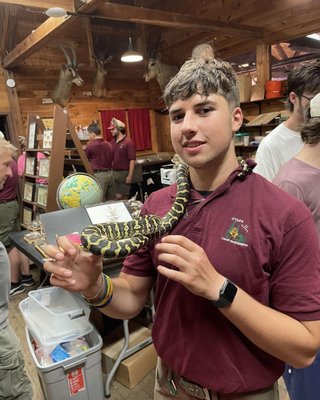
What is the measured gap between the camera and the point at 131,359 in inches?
108

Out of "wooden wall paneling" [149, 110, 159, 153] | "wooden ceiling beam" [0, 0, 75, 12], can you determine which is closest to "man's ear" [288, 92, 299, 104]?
"wooden ceiling beam" [0, 0, 75, 12]

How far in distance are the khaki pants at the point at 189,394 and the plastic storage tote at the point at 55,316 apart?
4.11 ft

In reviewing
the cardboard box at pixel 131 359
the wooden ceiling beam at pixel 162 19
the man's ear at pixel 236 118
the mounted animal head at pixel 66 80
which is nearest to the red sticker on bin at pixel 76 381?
the cardboard box at pixel 131 359

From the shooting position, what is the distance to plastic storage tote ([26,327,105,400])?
2.17 m

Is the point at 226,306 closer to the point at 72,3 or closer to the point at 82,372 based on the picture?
the point at 82,372

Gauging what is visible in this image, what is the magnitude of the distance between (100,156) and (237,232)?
19.7 feet

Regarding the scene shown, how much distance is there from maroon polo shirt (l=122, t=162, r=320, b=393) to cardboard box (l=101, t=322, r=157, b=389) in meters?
1.77

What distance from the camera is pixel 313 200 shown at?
4.89 ft

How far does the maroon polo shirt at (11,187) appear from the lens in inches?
185

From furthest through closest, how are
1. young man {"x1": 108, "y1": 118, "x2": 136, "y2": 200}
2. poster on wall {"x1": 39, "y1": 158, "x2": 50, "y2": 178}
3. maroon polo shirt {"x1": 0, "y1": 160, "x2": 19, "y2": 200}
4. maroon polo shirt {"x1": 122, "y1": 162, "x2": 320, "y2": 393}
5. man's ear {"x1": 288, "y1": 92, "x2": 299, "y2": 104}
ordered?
1. young man {"x1": 108, "y1": 118, "x2": 136, "y2": 200}
2. maroon polo shirt {"x1": 0, "y1": 160, "x2": 19, "y2": 200}
3. poster on wall {"x1": 39, "y1": 158, "x2": 50, "y2": 178}
4. man's ear {"x1": 288, "y1": 92, "x2": 299, "y2": 104}
5. maroon polo shirt {"x1": 122, "y1": 162, "x2": 320, "y2": 393}

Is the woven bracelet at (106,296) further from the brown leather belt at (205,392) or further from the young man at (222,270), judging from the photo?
the brown leather belt at (205,392)

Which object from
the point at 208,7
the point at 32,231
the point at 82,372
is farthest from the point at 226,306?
the point at 208,7

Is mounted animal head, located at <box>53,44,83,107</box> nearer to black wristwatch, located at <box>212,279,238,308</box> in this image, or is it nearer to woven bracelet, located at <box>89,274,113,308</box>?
woven bracelet, located at <box>89,274,113,308</box>

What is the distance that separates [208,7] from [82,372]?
30.8 ft
